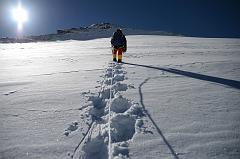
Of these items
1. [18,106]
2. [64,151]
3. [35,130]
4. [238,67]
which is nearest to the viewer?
[64,151]

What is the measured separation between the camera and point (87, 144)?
153 inches

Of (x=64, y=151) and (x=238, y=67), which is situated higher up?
(x=238, y=67)

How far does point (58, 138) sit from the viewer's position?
4.05 metres

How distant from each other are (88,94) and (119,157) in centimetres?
291

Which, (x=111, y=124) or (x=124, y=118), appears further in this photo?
(x=124, y=118)

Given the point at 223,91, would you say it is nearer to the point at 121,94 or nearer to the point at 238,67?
the point at 121,94

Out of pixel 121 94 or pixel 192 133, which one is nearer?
pixel 192 133

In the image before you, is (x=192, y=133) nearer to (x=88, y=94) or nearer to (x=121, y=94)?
(x=121, y=94)

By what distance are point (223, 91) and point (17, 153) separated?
4.28m

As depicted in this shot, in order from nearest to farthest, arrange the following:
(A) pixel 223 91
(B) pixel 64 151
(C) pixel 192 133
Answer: (B) pixel 64 151 → (C) pixel 192 133 → (A) pixel 223 91

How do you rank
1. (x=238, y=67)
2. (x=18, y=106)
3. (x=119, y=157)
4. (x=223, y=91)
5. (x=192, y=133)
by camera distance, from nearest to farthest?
(x=119, y=157) < (x=192, y=133) < (x=18, y=106) < (x=223, y=91) < (x=238, y=67)

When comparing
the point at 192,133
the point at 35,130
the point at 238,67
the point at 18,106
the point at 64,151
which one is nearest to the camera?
the point at 64,151

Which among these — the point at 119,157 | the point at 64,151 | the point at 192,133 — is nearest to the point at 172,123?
the point at 192,133

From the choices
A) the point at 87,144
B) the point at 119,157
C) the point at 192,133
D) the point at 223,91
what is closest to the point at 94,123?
the point at 87,144
